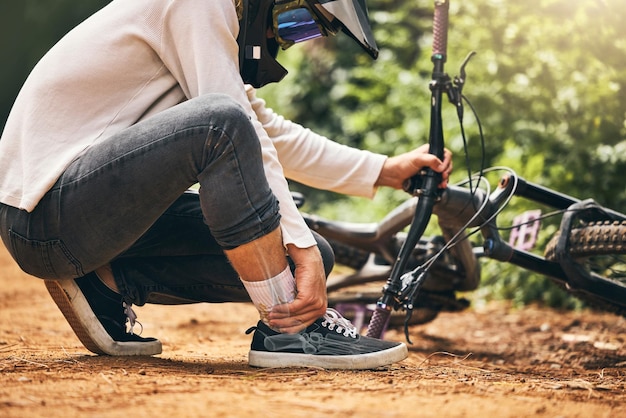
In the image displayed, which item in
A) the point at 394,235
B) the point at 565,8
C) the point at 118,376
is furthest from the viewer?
the point at 565,8

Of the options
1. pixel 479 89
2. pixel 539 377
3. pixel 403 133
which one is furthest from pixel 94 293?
pixel 403 133

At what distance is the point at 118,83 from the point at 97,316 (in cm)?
80

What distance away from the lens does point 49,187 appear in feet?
8.21

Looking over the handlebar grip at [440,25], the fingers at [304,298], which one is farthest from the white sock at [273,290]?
the handlebar grip at [440,25]

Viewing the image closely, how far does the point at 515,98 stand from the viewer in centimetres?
547

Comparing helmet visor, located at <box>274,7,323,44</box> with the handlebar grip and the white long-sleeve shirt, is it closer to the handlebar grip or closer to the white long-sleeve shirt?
the white long-sleeve shirt

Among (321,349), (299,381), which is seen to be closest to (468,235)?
(321,349)

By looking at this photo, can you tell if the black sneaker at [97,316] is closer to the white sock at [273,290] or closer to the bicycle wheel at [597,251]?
the white sock at [273,290]

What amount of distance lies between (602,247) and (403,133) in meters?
3.96

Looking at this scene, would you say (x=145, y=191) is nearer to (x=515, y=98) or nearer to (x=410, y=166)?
(x=410, y=166)

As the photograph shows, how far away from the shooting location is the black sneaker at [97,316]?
9.07 feet

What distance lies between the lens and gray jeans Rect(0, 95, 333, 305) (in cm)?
243

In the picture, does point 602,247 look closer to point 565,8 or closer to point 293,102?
point 565,8

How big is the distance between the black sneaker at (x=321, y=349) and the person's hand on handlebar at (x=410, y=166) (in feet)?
2.52
